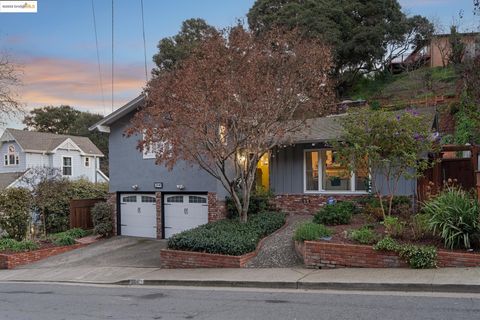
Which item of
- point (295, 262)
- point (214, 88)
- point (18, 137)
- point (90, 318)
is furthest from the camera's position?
point (18, 137)

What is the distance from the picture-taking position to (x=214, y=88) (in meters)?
13.4

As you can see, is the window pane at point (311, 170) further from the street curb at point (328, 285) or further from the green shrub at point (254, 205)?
the street curb at point (328, 285)

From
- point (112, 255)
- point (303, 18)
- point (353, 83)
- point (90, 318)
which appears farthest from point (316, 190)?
point (353, 83)

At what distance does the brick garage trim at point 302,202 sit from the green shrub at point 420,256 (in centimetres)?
666

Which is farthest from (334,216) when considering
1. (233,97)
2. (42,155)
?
(42,155)

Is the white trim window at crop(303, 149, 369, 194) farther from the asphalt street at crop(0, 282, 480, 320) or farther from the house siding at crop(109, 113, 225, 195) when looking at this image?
the asphalt street at crop(0, 282, 480, 320)

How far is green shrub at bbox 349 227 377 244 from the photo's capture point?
11.1 metres

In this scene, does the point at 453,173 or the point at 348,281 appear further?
the point at 453,173

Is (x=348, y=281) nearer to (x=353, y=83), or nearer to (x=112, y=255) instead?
(x=112, y=255)

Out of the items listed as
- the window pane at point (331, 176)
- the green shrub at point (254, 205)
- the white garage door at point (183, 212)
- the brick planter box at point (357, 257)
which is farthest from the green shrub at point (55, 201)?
the brick planter box at point (357, 257)

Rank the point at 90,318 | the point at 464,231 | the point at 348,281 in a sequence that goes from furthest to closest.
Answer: the point at 464,231 < the point at 348,281 < the point at 90,318

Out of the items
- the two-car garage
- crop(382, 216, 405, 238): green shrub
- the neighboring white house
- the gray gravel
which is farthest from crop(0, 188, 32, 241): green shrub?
crop(382, 216, 405, 238): green shrub

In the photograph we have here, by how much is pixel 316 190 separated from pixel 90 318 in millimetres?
11169

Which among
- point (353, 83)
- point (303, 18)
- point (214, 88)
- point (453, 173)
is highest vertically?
point (303, 18)
